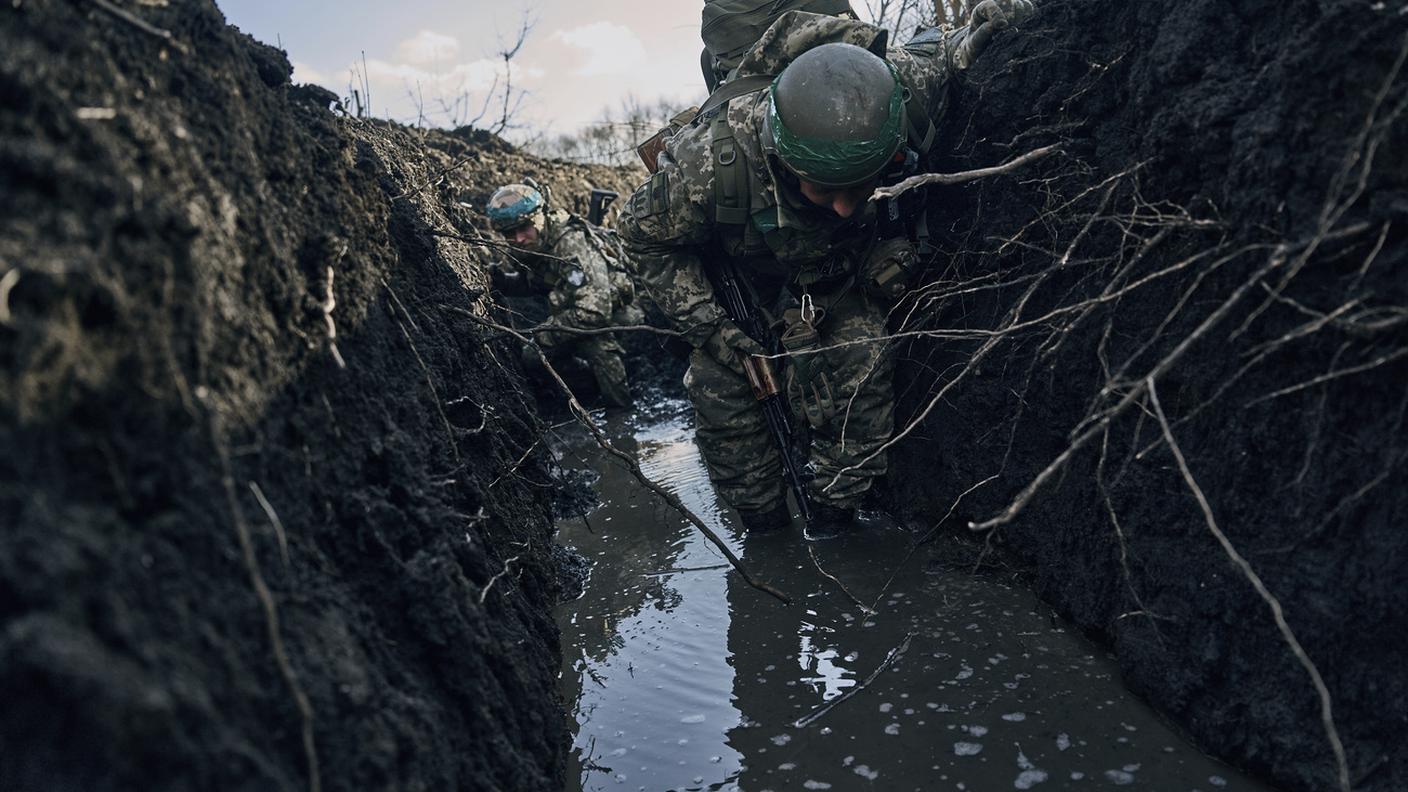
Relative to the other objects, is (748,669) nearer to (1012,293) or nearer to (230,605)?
(1012,293)

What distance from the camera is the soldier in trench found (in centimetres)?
316

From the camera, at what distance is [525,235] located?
274 inches

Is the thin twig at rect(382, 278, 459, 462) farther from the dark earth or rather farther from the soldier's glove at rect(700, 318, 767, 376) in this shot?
the soldier's glove at rect(700, 318, 767, 376)

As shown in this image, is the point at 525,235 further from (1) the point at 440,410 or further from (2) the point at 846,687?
(2) the point at 846,687

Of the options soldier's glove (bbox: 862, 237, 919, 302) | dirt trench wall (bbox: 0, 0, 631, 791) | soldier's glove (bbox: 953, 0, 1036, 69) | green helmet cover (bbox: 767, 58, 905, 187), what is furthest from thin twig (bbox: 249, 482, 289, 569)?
soldier's glove (bbox: 953, 0, 1036, 69)

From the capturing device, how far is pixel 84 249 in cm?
119

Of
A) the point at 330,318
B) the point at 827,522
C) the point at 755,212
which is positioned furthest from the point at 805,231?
the point at 330,318

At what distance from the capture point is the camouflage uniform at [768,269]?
139 inches

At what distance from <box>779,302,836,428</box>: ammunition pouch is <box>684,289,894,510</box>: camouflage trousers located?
26mm

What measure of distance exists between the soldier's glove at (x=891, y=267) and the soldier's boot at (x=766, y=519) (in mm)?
1125

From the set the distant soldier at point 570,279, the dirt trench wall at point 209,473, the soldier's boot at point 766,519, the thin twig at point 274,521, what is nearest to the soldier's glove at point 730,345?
the soldier's boot at point 766,519

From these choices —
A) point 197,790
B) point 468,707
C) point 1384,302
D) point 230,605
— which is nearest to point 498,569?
point 468,707

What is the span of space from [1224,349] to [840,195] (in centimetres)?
154

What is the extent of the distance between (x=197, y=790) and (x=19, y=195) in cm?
77
